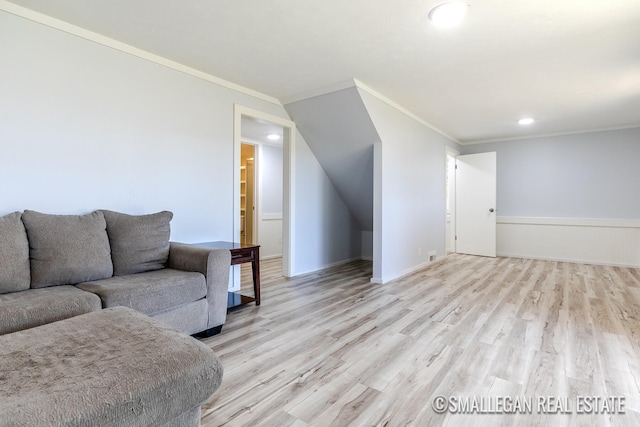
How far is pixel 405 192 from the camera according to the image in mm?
4344

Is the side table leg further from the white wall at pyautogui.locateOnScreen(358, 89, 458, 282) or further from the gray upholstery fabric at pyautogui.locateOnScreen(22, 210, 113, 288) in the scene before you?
the white wall at pyautogui.locateOnScreen(358, 89, 458, 282)

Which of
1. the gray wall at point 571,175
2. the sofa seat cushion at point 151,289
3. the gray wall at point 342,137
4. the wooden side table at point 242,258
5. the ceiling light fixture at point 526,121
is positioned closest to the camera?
the sofa seat cushion at point 151,289

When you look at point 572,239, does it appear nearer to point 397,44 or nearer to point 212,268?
point 397,44

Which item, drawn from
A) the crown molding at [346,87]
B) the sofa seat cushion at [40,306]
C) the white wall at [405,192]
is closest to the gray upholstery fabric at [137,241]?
the sofa seat cushion at [40,306]

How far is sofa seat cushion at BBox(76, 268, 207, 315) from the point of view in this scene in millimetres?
1836

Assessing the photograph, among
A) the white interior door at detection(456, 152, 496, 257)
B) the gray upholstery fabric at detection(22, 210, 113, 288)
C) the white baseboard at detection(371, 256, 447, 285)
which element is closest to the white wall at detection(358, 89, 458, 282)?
the white baseboard at detection(371, 256, 447, 285)

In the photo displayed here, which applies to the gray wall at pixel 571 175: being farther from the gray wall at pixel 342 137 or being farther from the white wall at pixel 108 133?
the white wall at pixel 108 133

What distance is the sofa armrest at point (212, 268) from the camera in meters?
2.29

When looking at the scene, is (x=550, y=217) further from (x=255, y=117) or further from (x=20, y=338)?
(x=20, y=338)

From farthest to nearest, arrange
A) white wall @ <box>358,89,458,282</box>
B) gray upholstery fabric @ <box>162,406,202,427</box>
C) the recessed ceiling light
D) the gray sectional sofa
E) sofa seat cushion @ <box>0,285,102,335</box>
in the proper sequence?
1. white wall @ <box>358,89,458,282</box>
2. the recessed ceiling light
3. the gray sectional sofa
4. sofa seat cushion @ <box>0,285,102,335</box>
5. gray upholstery fabric @ <box>162,406,202,427</box>

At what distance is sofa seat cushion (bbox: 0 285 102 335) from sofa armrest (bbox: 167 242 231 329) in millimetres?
659

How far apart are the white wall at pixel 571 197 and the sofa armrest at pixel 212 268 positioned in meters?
5.50

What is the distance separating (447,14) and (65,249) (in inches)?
111

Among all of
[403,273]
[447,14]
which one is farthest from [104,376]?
[403,273]
